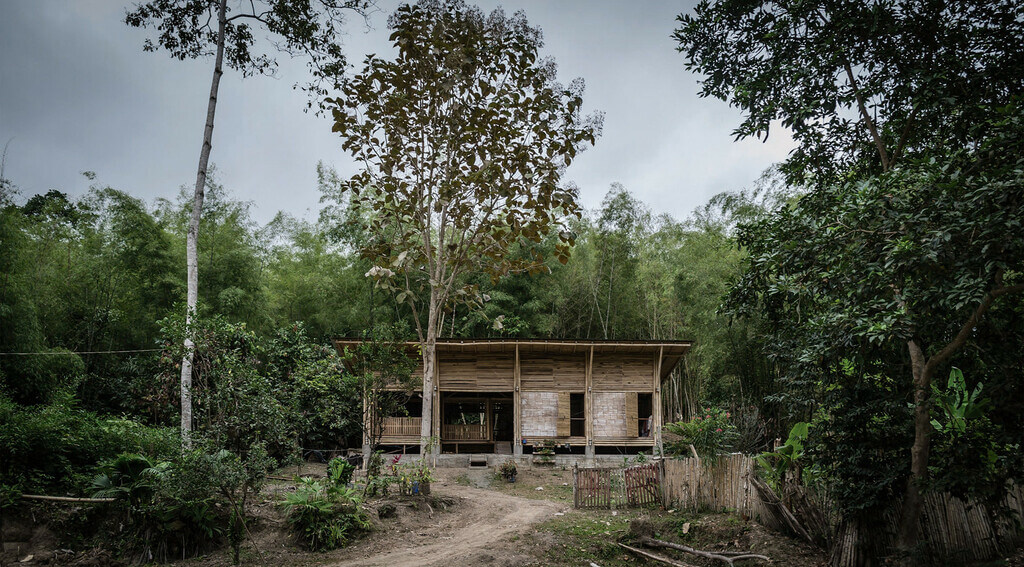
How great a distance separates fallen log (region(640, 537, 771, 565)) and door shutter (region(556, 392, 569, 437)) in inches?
387

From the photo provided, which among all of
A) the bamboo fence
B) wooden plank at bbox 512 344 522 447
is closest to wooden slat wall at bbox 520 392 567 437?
wooden plank at bbox 512 344 522 447

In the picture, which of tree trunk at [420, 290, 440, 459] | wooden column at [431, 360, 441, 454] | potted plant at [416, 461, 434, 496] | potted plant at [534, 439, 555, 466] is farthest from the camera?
wooden column at [431, 360, 441, 454]

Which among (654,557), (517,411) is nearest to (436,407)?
(517,411)

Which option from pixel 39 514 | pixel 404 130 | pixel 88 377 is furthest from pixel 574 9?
pixel 88 377

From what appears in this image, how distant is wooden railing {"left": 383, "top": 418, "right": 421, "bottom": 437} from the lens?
16531 mm

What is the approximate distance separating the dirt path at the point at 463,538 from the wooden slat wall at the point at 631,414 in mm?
6805

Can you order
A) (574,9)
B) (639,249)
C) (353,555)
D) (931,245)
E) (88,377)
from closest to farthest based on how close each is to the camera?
(931,245) < (353,555) < (574,9) < (88,377) < (639,249)

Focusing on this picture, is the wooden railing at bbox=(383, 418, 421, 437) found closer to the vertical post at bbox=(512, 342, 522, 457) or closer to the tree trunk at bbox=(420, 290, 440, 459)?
the vertical post at bbox=(512, 342, 522, 457)

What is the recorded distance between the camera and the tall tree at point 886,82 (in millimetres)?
4863

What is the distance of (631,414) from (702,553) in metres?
10.8

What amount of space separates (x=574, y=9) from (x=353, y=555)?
815cm

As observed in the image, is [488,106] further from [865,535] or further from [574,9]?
[865,535]

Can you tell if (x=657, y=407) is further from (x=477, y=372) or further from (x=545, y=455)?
(x=477, y=372)

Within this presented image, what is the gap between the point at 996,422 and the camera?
16.9 ft
